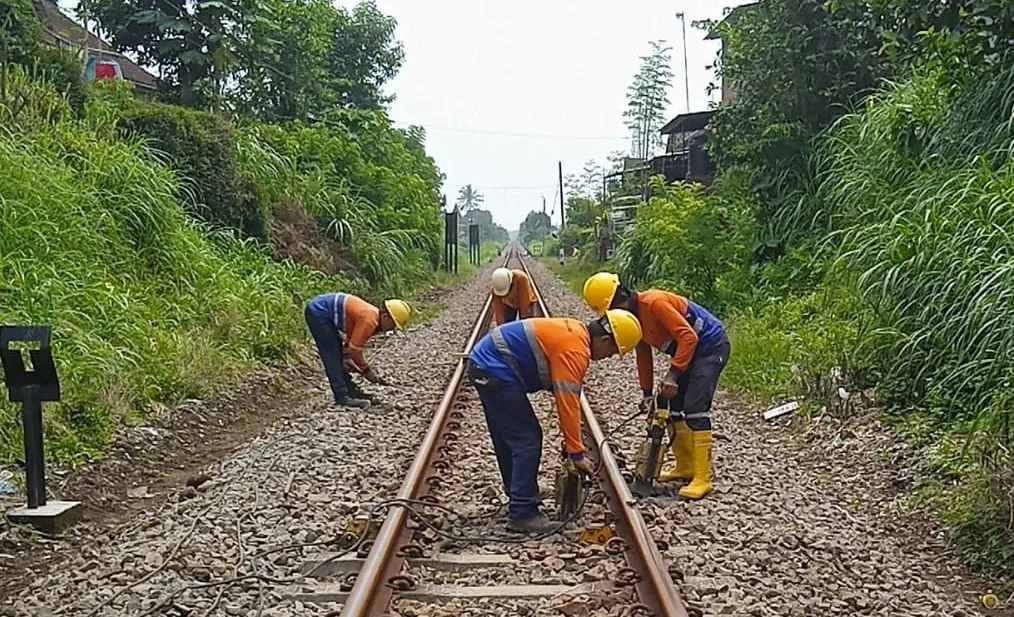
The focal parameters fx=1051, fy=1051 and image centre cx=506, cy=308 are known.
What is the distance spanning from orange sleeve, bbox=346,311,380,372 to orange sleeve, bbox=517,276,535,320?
1.48 m

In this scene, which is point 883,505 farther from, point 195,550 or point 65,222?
point 65,222

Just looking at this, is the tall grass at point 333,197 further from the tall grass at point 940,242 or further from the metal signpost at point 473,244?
the metal signpost at point 473,244

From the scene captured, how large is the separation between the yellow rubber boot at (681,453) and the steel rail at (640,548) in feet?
1.22

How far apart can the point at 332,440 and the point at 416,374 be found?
4.04m

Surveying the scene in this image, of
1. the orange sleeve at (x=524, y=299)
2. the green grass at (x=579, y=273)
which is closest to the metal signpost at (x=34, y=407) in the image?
the orange sleeve at (x=524, y=299)

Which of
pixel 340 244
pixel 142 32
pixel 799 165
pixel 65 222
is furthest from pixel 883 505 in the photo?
pixel 142 32

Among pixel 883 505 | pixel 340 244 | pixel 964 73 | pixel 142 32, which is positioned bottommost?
pixel 883 505

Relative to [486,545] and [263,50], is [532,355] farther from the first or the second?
[263,50]

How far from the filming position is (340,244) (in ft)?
67.1

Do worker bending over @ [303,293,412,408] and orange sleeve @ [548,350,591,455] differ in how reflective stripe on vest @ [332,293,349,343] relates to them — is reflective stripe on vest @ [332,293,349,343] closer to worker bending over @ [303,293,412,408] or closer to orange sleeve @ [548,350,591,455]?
worker bending over @ [303,293,412,408]

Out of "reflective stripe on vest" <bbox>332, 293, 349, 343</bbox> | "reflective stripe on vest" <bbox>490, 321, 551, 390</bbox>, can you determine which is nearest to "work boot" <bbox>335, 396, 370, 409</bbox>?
"reflective stripe on vest" <bbox>332, 293, 349, 343</bbox>

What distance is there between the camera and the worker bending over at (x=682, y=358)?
6.45 metres

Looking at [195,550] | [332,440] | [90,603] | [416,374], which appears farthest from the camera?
[416,374]

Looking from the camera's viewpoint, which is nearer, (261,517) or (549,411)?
(261,517)
